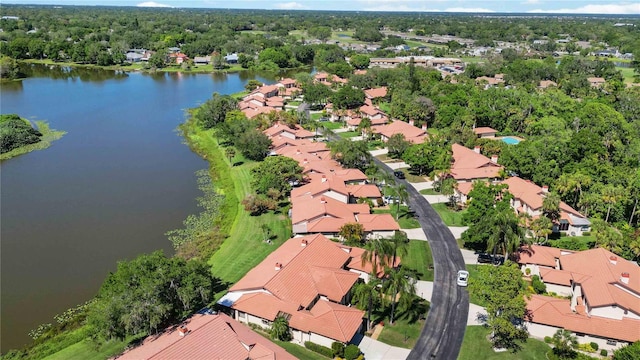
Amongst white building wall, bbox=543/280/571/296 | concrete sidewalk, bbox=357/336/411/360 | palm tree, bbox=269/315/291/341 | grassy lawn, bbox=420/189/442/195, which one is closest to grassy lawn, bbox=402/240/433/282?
concrete sidewalk, bbox=357/336/411/360

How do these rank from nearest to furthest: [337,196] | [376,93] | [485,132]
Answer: [337,196] < [485,132] < [376,93]

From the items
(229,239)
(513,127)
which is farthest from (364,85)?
(229,239)

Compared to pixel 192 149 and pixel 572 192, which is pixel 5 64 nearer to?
pixel 192 149

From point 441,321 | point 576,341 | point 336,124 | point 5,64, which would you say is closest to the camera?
point 576,341

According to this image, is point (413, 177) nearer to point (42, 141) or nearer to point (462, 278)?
point (462, 278)

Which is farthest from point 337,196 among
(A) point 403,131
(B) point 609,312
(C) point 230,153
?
(B) point 609,312

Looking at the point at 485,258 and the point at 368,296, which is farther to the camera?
the point at 485,258
